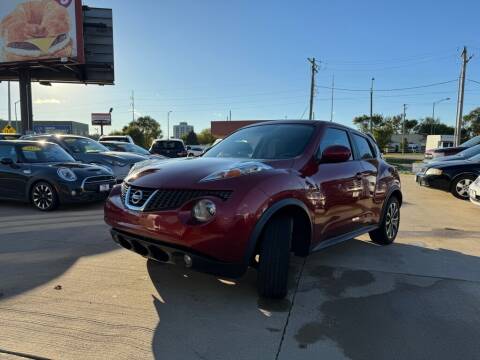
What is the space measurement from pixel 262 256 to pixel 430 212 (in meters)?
6.32

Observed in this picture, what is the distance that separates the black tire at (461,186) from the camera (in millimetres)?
9867

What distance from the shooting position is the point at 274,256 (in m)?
3.25

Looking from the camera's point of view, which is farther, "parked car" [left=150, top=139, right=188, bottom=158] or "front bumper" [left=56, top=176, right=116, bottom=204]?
"parked car" [left=150, top=139, right=188, bottom=158]

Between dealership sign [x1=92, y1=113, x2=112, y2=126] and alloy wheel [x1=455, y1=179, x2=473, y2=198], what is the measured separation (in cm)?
4323

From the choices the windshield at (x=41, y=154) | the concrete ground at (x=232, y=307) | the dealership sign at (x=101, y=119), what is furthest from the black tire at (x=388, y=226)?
the dealership sign at (x=101, y=119)

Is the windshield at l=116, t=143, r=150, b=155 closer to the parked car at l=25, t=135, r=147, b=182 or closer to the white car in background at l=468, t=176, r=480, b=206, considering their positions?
the parked car at l=25, t=135, r=147, b=182

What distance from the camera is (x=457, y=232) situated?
6457mm

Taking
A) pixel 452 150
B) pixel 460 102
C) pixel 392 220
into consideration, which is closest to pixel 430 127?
pixel 460 102

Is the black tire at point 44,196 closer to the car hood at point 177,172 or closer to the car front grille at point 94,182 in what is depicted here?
the car front grille at point 94,182

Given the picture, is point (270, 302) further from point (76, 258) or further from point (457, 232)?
point (457, 232)

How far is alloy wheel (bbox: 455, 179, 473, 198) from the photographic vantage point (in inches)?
389

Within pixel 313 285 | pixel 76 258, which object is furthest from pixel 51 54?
pixel 313 285

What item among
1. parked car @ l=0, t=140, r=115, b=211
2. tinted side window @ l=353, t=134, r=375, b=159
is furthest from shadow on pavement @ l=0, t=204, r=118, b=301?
tinted side window @ l=353, t=134, r=375, b=159

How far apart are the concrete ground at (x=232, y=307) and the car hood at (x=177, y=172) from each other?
Answer: 3.40 feet
